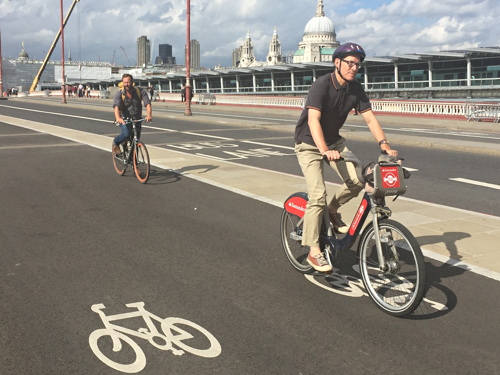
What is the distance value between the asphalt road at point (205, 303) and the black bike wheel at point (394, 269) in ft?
0.44

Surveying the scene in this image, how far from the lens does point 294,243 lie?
5441 millimetres

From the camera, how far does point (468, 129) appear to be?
80.0 ft

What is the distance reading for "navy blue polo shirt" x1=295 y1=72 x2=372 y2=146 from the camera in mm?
4594

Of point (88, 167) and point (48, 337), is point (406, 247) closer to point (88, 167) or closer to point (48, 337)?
point (48, 337)

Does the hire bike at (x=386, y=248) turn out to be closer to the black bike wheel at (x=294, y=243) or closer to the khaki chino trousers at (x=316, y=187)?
the khaki chino trousers at (x=316, y=187)

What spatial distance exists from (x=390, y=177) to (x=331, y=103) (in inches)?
35.3

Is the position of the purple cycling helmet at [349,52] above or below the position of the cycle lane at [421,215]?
above

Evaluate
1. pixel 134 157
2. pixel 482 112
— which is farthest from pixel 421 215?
pixel 482 112

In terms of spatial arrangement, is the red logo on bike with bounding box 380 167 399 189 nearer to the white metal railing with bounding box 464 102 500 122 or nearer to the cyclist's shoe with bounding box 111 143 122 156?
the cyclist's shoe with bounding box 111 143 122 156

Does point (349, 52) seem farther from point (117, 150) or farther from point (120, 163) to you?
point (117, 150)

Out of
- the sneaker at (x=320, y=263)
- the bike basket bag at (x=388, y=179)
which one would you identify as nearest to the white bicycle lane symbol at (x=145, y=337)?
the sneaker at (x=320, y=263)

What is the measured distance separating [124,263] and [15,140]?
44.3 ft

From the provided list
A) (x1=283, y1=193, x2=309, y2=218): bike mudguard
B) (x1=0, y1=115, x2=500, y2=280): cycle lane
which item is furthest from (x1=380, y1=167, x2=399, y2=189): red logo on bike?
(x1=0, y1=115, x2=500, y2=280): cycle lane

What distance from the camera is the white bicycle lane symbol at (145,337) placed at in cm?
343
